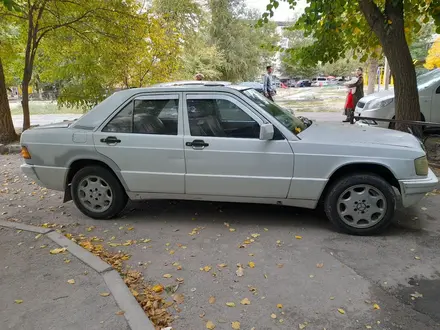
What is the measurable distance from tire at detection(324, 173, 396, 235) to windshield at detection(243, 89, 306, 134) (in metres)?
0.83

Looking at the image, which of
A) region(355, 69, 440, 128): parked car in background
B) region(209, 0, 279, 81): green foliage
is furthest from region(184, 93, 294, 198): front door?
region(209, 0, 279, 81): green foliage

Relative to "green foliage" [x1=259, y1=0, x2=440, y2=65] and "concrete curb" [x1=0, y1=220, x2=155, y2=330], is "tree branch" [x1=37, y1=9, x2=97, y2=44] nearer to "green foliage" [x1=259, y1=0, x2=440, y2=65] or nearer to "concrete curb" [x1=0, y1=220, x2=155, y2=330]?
"green foliage" [x1=259, y1=0, x2=440, y2=65]

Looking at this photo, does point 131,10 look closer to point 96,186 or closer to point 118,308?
point 96,186

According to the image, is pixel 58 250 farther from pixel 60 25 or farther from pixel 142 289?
pixel 60 25

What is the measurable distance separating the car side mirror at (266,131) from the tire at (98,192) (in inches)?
78.2

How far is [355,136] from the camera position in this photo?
A: 4.35 metres

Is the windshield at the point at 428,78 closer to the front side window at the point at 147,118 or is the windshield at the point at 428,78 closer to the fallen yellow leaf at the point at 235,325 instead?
the front side window at the point at 147,118

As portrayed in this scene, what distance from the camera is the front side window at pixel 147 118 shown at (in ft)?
14.9

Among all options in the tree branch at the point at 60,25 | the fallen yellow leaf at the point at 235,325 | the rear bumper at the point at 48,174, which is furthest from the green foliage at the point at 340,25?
the fallen yellow leaf at the point at 235,325

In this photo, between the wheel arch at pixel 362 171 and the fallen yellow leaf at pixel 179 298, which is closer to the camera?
the fallen yellow leaf at pixel 179 298

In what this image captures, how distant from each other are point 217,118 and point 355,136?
1623mm

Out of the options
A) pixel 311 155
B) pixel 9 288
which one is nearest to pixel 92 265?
pixel 9 288

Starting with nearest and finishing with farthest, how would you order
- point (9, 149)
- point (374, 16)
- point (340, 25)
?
point (374, 16), point (340, 25), point (9, 149)

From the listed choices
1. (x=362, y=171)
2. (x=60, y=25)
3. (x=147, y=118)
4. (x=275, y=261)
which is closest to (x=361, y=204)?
(x=362, y=171)
